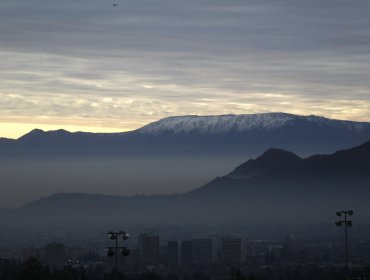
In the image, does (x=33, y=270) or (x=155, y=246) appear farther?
(x=155, y=246)

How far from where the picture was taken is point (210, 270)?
126 metres

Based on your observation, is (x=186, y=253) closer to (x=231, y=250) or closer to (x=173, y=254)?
(x=173, y=254)

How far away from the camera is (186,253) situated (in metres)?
148

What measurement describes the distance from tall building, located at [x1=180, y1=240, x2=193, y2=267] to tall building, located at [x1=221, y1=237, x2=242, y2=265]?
3.65m

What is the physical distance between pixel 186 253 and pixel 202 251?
2691 mm

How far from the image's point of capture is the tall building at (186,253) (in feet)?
464

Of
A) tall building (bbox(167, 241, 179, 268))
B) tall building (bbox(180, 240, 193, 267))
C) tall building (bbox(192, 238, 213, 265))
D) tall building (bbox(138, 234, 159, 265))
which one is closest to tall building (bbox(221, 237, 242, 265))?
tall building (bbox(192, 238, 213, 265))

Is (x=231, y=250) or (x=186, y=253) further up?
(x=231, y=250)

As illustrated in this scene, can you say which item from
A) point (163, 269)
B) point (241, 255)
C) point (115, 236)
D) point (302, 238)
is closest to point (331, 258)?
point (241, 255)

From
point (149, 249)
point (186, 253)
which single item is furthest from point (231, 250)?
point (149, 249)

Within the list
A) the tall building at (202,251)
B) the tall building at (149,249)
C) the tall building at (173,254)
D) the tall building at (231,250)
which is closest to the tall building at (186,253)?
the tall building at (202,251)

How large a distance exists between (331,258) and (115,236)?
8333cm

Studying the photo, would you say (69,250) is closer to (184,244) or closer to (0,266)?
(184,244)

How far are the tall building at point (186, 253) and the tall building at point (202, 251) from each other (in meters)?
0.47
